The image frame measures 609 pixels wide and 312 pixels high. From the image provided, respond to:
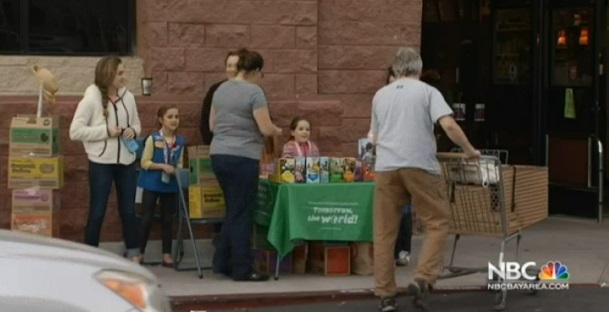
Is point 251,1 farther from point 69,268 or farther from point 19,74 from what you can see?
point 69,268

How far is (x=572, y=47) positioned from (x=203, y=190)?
5.90m

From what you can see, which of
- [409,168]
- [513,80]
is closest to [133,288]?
[409,168]

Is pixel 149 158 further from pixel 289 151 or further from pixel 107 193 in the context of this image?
pixel 289 151

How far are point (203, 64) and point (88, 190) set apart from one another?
1.63 m

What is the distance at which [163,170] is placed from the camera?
1120 cm

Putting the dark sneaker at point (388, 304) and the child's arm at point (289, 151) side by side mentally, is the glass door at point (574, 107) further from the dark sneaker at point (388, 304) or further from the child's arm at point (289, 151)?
the dark sneaker at point (388, 304)

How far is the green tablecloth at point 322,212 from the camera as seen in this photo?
10.6 m

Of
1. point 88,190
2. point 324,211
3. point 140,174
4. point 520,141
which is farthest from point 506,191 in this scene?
point 520,141

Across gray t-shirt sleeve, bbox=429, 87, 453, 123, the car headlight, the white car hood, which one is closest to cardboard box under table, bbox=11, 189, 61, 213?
gray t-shirt sleeve, bbox=429, 87, 453, 123

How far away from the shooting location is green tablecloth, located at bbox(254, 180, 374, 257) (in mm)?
10641

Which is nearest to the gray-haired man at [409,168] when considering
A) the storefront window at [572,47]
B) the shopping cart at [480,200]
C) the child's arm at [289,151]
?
the shopping cart at [480,200]

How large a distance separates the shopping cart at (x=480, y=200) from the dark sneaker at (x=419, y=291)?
0.57m

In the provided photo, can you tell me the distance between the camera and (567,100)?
598 inches

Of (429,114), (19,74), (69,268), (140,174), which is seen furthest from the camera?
(19,74)
